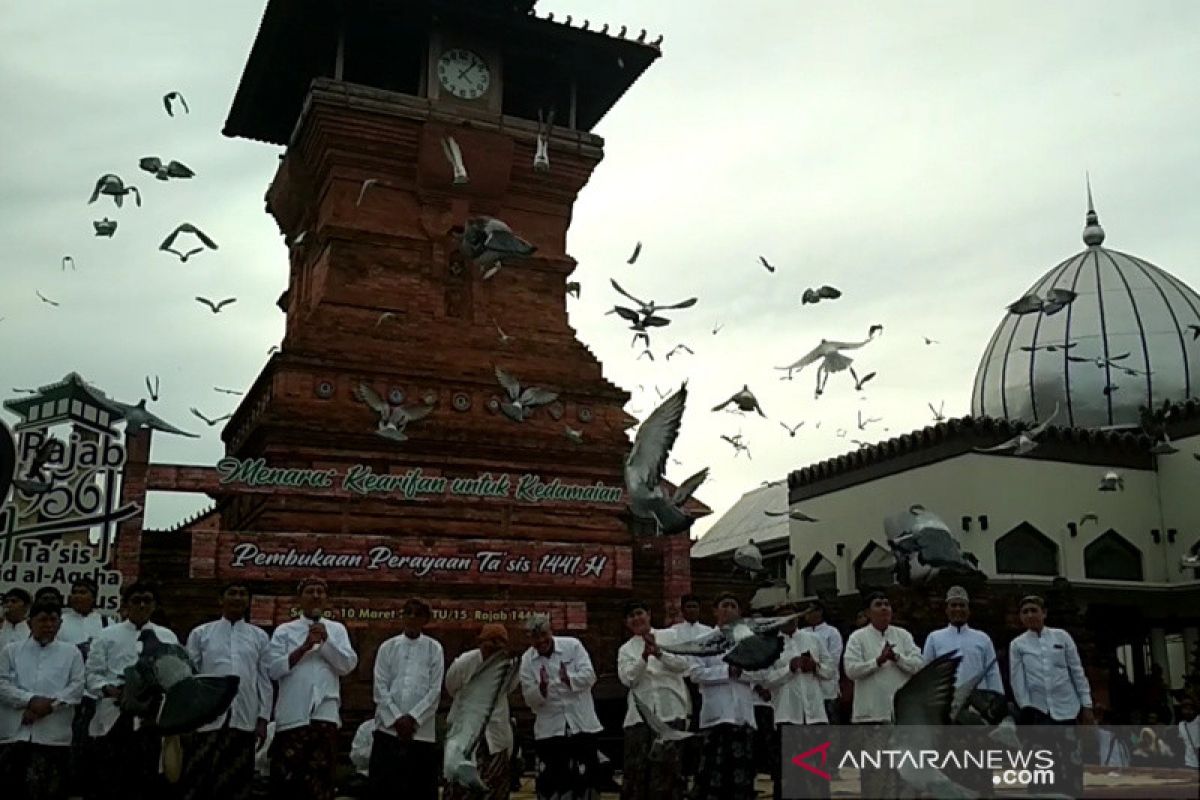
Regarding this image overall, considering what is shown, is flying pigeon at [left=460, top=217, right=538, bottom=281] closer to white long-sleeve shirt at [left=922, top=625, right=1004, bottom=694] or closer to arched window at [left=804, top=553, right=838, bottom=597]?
white long-sleeve shirt at [left=922, top=625, right=1004, bottom=694]

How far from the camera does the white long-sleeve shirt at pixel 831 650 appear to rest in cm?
969

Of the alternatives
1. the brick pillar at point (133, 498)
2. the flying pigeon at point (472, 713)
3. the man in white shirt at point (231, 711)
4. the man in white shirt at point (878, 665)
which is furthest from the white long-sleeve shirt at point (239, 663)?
the brick pillar at point (133, 498)

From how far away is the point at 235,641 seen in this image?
276 inches

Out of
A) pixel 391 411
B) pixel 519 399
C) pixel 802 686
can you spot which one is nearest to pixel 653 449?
pixel 802 686

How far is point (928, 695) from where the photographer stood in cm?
505

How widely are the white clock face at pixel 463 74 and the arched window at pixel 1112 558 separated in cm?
1395

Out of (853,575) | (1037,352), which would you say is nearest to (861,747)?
(853,575)

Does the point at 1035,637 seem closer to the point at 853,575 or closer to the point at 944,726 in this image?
the point at 944,726

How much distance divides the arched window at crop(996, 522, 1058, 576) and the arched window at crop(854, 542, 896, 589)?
75.4 inches

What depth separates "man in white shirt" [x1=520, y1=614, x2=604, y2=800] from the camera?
24.8 feet

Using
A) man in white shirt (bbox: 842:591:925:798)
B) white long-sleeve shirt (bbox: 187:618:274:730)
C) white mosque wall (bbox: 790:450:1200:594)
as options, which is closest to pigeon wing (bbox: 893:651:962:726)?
man in white shirt (bbox: 842:591:925:798)

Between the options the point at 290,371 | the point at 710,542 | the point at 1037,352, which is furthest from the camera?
the point at 710,542

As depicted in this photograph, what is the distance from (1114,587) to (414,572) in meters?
13.1

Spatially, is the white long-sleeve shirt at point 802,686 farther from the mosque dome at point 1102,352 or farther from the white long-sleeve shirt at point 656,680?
the mosque dome at point 1102,352
